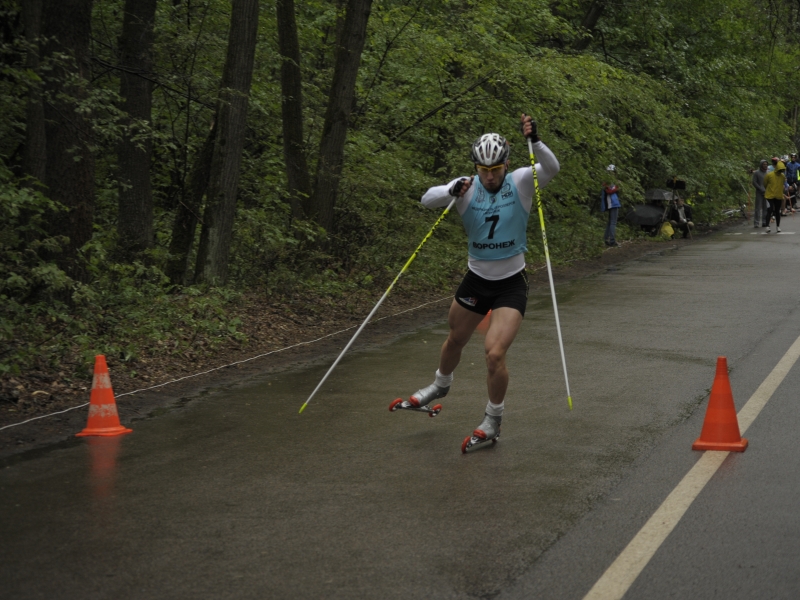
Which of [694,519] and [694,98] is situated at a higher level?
[694,98]

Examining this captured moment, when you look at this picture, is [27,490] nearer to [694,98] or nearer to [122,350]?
[122,350]

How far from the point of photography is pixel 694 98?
32031 millimetres

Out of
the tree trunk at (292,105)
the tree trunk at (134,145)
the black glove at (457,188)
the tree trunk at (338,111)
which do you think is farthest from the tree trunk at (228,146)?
the black glove at (457,188)

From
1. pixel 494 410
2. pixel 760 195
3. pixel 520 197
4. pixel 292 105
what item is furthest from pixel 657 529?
pixel 760 195

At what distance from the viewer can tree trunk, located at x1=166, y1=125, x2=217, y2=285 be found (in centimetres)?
1495

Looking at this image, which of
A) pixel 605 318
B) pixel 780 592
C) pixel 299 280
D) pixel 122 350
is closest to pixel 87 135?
pixel 122 350

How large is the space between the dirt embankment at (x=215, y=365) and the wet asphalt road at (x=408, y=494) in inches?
16.8

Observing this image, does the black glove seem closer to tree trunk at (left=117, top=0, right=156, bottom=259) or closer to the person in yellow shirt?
tree trunk at (left=117, top=0, right=156, bottom=259)

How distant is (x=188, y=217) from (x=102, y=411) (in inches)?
288

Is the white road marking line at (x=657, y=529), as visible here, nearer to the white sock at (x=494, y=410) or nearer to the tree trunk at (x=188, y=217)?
the white sock at (x=494, y=410)

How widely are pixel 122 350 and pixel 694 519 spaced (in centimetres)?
671

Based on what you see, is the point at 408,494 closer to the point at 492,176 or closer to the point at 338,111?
the point at 492,176

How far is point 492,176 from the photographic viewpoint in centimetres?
772

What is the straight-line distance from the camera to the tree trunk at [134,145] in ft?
50.2
